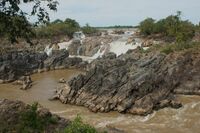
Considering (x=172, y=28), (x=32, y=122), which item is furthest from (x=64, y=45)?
(x=32, y=122)

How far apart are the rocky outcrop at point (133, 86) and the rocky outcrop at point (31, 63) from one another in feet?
45.4

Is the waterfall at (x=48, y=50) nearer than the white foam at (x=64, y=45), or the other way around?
the waterfall at (x=48, y=50)

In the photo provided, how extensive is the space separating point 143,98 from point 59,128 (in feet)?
42.3

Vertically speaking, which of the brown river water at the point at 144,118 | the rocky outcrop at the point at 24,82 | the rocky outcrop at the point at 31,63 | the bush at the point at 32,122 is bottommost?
the brown river water at the point at 144,118

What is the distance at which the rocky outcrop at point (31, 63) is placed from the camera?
45919 millimetres

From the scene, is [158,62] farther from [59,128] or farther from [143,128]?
[59,128]

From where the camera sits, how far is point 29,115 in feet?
56.4

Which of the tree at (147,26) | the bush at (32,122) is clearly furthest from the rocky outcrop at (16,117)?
the tree at (147,26)

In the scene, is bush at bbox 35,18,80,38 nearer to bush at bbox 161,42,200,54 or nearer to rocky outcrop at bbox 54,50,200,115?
bush at bbox 161,42,200,54

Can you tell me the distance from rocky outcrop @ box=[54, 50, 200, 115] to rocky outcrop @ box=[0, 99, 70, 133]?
11.1 metres

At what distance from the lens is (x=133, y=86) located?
1203 inches

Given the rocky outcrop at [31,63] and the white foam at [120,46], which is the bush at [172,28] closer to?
the white foam at [120,46]

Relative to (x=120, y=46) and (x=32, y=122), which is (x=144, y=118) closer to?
(x=32, y=122)

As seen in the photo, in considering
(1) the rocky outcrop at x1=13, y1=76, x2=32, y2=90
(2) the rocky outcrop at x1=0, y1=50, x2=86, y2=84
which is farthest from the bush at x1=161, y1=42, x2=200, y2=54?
(1) the rocky outcrop at x1=13, y1=76, x2=32, y2=90
